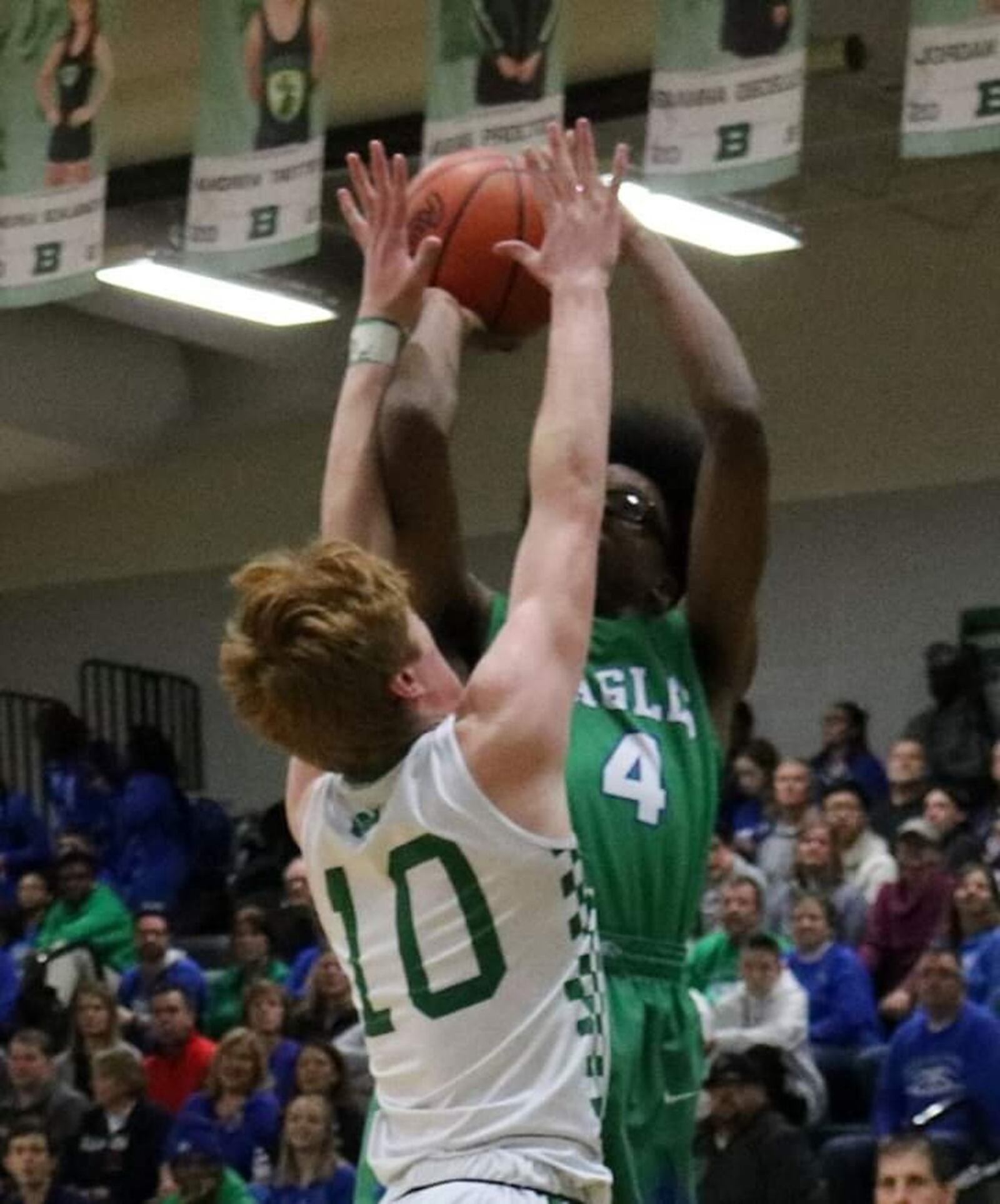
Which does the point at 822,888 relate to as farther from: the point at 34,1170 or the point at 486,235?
the point at 486,235

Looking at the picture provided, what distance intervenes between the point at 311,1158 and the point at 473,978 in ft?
22.6

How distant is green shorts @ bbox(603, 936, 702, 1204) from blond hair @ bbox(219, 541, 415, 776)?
2.23 feet

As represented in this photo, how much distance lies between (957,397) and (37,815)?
234 inches

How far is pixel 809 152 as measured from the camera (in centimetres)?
1332

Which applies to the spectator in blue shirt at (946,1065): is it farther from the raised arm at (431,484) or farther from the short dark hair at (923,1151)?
the raised arm at (431,484)

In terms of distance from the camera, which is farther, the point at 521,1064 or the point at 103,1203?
the point at 103,1203

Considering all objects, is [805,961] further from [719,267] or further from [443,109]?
[719,267]

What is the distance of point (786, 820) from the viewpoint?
39.5 ft

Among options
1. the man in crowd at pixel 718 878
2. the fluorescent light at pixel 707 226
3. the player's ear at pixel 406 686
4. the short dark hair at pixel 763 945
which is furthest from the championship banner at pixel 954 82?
the player's ear at pixel 406 686

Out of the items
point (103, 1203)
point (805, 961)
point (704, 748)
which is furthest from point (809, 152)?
point (704, 748)

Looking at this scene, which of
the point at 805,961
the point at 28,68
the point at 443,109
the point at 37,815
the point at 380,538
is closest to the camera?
the point at 380,538

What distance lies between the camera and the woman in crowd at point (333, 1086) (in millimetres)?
10039

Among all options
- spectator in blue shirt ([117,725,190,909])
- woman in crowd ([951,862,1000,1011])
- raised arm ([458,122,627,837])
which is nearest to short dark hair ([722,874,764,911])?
woman in crowd ([951,862,1000,1011])

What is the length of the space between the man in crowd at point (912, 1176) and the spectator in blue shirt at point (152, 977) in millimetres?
4852
